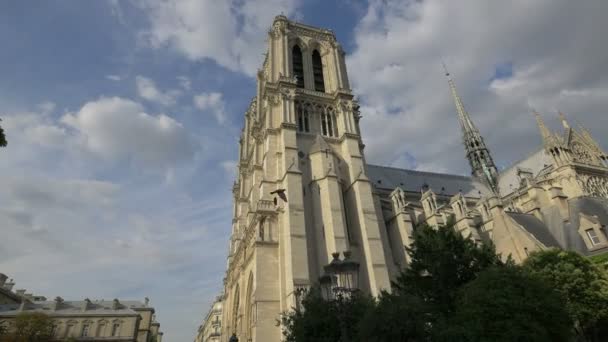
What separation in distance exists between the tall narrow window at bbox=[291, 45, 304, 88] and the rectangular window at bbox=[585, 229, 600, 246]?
27.0 meters

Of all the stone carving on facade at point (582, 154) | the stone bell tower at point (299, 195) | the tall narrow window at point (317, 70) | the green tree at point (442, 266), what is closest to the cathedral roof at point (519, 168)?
the stone carving on facade at point (582, 154)

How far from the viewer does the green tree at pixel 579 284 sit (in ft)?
57.4

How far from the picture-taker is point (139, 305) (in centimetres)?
5416

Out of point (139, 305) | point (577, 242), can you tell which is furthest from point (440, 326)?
point (139, 305)

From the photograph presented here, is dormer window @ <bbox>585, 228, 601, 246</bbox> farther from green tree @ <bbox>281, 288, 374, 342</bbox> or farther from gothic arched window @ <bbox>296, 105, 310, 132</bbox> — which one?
gothic arched window @ <bbox>296, 105, 310, 132</bbox>

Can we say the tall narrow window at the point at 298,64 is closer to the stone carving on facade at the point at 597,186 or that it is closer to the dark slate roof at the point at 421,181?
the dark slate roof at the point at 421,181

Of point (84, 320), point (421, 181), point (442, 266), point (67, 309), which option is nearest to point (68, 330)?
point (84, 320)

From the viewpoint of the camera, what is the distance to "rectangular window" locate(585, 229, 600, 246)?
77.0 feet

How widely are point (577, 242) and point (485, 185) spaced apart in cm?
2491

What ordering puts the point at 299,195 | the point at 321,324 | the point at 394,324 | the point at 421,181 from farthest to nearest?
1. the point at 421,181
2. the point at 299,195
3. the point at 321,324
4. the point at 394,324

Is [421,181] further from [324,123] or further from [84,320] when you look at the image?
[84,320]

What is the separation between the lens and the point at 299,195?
87.0 feet

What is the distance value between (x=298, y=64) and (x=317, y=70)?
2.22m

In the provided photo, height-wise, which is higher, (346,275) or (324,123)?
(324,123)
